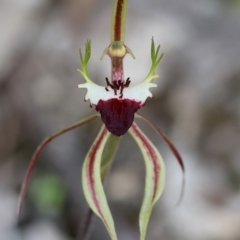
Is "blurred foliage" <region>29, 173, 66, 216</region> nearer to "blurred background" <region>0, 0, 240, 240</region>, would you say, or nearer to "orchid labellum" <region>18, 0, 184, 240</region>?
"blurred background" <region>0, 0, 240, 240</region>

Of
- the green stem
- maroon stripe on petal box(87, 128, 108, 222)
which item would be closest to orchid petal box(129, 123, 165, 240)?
maroon stripe on petal box(87, 128, 108, 222)

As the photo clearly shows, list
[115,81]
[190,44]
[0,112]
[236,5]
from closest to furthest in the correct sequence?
1. [115,81]
2. [0,112]
3. [190,44]
4. [236,5]

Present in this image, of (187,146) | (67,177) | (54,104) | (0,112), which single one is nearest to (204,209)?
(187,146)

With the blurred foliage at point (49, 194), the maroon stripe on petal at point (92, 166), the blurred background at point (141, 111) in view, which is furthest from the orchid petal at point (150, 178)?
the blurred foliage at point (49, 194)

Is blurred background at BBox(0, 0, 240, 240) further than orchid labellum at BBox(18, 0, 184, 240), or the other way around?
blurred background at BBox(0, 0, 240, 240)

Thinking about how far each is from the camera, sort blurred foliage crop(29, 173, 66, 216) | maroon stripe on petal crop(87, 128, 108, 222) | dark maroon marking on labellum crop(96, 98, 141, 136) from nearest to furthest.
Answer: dark maroon marking on labellum crop(96, 98, 141, 136)
maroon stripe on petal crop(87, 128, 108, 222)
blurred foliage crop(29, 173, 66, 216)

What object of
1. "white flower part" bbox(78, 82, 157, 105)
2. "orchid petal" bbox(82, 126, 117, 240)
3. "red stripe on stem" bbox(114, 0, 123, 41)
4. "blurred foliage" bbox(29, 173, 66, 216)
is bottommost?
"orchid petal" bbox(82, 126, 117, 240)

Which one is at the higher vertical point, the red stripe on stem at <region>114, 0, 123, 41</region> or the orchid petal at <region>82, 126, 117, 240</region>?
the red stripe on stem at <region>114, 0, 123, 41</region>

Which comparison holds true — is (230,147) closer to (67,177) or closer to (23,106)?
(67,177)
